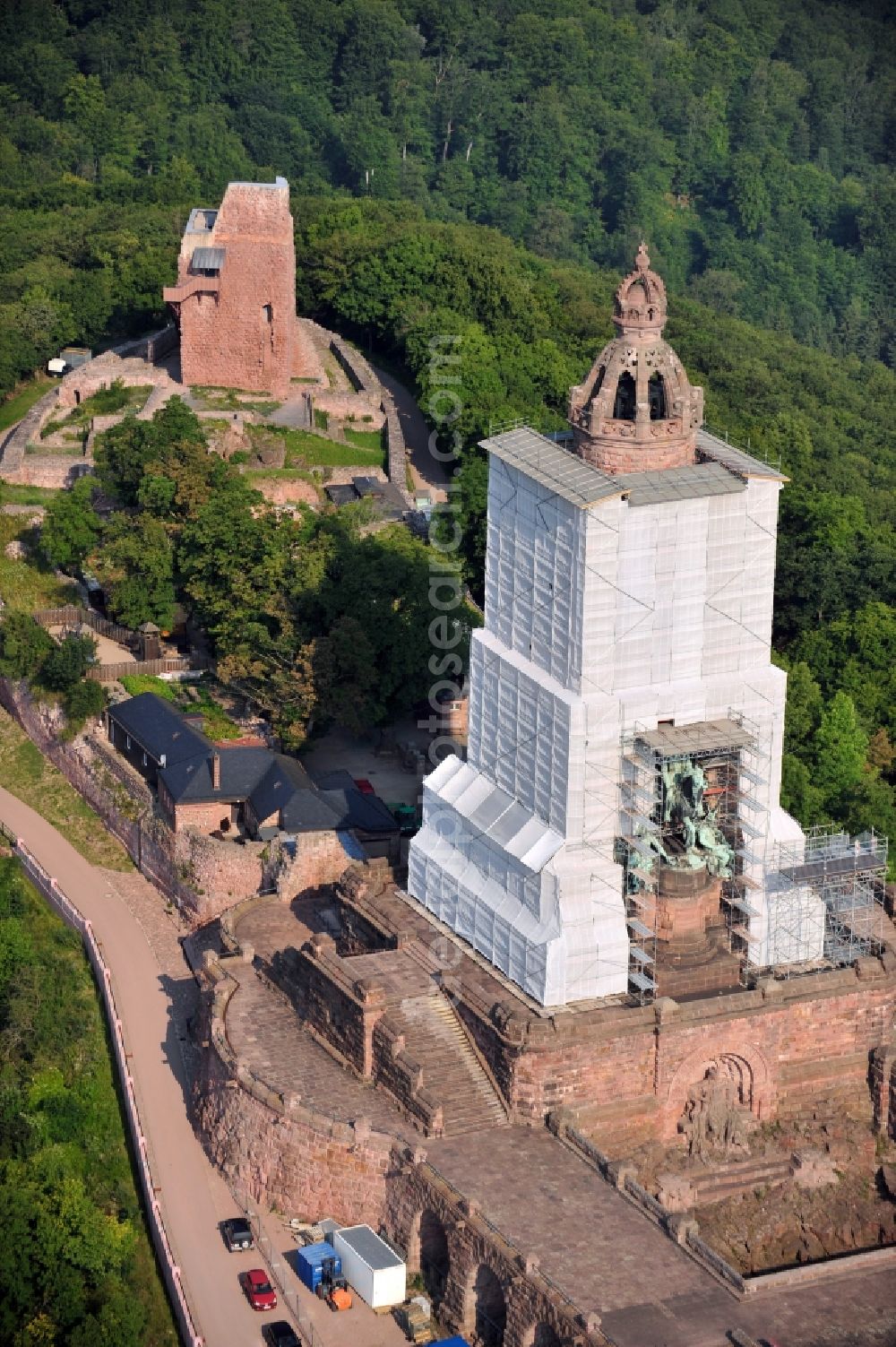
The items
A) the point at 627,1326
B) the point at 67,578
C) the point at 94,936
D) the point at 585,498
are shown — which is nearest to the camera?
the point at 627,1326

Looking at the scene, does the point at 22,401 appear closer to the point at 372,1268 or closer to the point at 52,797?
the point at 52,797

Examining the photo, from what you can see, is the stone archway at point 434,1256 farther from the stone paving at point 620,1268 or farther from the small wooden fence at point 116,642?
Answer: the small wooden fence at point 116,642

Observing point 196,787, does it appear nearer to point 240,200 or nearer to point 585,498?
point 585,498

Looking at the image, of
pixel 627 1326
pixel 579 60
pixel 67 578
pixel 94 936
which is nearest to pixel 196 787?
pixel 94 936

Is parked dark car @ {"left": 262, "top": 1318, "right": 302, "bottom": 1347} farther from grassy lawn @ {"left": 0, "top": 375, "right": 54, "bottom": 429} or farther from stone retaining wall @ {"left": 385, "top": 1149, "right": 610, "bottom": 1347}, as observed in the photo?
grassy lawn @ {"left": 0, "top": 375, "right": 54, "bottom": 429}

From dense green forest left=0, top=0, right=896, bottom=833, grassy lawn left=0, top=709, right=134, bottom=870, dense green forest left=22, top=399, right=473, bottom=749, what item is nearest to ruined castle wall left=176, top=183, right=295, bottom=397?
dense green forest left=0, top=0, right=896, bottom=833

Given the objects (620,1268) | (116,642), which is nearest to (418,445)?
(116,642)

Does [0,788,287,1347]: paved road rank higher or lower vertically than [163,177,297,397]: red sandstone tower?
lower
